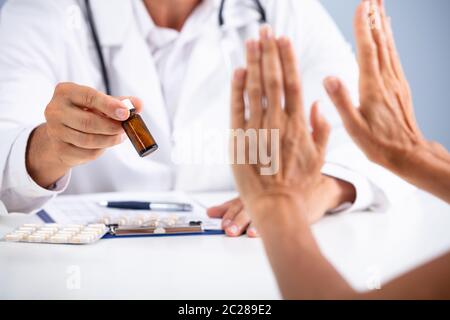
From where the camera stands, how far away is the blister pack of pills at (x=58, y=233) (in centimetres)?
66

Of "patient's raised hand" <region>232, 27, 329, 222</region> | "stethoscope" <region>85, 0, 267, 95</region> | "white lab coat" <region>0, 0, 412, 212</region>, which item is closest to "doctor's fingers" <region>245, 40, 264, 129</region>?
"patient's raised hand" <region>232, 27, 329, 222</region>

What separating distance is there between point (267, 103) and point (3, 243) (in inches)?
13.9

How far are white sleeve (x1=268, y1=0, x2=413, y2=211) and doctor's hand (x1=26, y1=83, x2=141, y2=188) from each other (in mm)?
364

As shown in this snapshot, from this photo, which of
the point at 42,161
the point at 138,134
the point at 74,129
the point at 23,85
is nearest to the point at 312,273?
the point at 138,134

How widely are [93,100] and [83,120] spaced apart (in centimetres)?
3

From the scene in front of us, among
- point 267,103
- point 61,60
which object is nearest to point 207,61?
point 61,60

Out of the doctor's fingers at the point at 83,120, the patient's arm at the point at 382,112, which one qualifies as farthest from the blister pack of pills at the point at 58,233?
the patient's arm at the point at 382,112

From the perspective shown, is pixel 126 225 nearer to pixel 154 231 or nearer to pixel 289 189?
pixel 154 231

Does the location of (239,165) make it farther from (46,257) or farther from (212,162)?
(212,162)

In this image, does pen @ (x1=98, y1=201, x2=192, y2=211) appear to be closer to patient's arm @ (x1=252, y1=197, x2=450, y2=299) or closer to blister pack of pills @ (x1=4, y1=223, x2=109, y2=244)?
blister pack of pills @ (x1=4, y1=223, x2=109, y2=244)

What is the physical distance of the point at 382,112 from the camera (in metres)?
0.75

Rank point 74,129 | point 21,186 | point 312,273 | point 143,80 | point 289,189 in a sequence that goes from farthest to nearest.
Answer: point 143,80
point 21,186
point 74,129
point 289,189
point 312,273

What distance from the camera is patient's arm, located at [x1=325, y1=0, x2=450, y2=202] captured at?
0.73 m

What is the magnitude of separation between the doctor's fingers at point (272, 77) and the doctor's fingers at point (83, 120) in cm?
17
